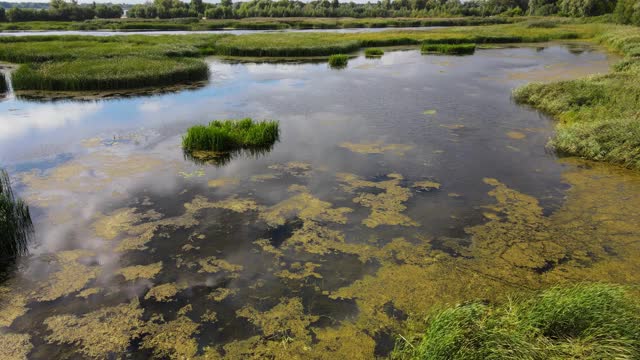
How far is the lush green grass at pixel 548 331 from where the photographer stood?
15.1 feet

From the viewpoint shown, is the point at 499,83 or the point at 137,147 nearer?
the point at 137,147

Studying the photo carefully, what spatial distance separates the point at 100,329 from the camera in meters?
6.09

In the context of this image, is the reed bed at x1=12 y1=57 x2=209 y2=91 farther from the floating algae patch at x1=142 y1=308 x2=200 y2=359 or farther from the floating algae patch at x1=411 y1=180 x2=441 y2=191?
the floating algae patch at x1=142 y1=308 x2=200 y2=359

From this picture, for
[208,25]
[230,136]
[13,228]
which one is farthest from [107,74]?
[208,25]

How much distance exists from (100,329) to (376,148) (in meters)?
9.18

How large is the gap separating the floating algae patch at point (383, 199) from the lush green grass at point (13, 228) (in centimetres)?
645

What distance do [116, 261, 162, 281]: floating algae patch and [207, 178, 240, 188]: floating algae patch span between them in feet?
11.5

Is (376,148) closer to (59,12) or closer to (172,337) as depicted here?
(172,337)

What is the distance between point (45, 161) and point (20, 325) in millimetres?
7577

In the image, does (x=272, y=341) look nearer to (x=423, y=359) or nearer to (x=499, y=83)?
(x=423, y=359)

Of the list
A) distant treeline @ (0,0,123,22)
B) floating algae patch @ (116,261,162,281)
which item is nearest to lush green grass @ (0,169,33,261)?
floating algae patch @ (116,261,162,281)

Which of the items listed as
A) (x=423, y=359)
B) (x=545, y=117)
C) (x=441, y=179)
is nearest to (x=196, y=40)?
(x=545, y=117)

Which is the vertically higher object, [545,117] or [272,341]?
[545,117]

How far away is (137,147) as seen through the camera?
13.5 m
